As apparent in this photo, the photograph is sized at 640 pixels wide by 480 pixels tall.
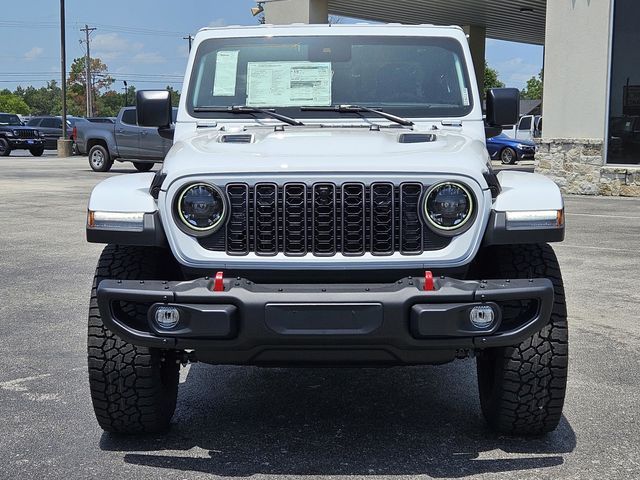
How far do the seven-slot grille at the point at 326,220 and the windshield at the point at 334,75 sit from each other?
1295 mm

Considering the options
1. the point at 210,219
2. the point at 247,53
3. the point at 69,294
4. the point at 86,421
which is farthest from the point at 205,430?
the point at 69,294

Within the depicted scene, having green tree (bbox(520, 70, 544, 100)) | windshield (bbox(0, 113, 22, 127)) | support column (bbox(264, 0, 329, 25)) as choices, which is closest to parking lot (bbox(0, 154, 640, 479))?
support column (bbox(264, 0, 329, 25))

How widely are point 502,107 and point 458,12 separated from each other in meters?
21.5

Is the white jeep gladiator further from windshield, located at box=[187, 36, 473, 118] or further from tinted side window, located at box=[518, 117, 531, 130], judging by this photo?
tinted side window, located at box=[518, 117, 531, 130]

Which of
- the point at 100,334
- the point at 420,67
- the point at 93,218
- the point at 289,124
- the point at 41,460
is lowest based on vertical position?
the point at 41,460

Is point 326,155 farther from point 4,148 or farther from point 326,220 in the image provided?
point 4,148

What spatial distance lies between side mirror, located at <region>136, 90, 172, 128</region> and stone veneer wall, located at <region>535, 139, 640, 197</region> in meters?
13.6

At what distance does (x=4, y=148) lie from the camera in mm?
36719

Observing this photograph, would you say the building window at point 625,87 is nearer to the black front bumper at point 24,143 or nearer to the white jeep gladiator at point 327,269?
the white jeep gladiator at point 327,269

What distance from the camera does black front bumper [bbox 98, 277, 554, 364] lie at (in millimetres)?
3559

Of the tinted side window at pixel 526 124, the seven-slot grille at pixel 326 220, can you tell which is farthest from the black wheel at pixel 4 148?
the seven-slot grille at pixel 326 220

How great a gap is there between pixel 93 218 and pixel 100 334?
20.1 inches

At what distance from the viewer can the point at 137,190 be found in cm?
405

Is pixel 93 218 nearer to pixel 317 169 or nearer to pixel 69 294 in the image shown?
pixel 317 169
